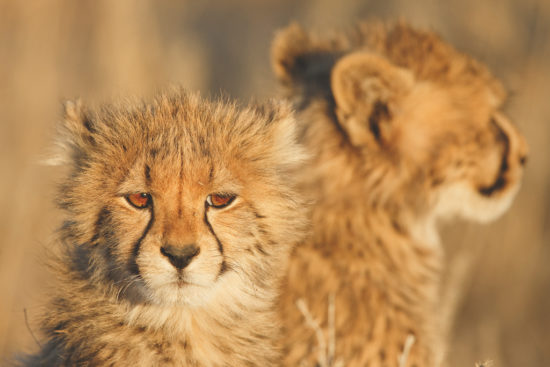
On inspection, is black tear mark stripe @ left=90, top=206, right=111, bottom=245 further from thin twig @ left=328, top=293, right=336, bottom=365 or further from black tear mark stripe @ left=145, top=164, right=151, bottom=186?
thin twig @ left=328, top=293, right=336, bottom=365

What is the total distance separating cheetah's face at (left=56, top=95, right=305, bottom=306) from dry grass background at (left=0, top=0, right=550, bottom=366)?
2.19 meters

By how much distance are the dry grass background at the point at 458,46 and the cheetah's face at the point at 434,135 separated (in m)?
1.39

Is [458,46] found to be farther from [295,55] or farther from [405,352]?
[405,352]

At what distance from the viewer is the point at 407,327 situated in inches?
111

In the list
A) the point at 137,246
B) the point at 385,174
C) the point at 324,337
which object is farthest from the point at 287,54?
the point at 137,246

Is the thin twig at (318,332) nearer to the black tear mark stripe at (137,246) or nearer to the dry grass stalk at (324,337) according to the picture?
the dry grass stalk at (324,337)

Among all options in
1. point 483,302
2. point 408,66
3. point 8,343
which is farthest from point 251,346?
point 483,302

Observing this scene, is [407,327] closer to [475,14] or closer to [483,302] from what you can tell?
[483,302]

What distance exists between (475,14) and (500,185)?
2.83 m

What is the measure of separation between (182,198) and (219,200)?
13 cm

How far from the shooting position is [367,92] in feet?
9.53

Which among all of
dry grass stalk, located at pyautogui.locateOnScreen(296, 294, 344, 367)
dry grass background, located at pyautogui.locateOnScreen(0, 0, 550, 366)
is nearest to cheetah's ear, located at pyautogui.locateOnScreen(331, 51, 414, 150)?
dry grass stalk, located at pyautogui.locateOnScreen(296, 294, 344, 367)

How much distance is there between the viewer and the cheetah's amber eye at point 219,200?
82.4 inches

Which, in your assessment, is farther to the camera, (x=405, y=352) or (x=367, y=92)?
(x=367, y=92)
